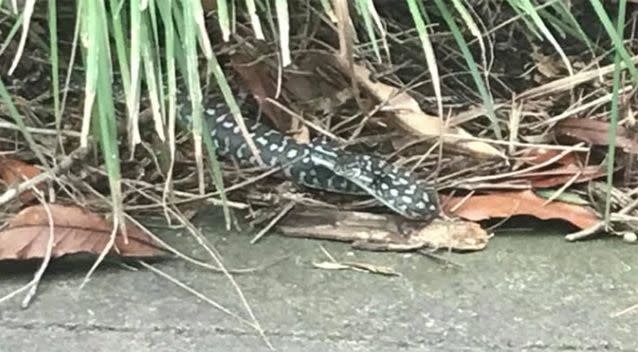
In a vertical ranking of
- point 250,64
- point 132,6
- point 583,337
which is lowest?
point 583,337

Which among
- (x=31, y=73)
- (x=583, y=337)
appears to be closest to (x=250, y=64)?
(x=31, y=73)

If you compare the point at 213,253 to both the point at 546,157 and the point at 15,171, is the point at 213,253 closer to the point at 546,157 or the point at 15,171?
the point at 15,171

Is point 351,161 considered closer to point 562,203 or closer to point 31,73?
point 562,203

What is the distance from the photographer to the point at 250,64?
6.57 feet

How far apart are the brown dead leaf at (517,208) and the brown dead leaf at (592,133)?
125 mm

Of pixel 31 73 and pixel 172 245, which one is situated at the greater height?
pixel 31 73

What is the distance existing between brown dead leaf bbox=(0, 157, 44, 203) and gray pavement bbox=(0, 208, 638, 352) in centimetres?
22

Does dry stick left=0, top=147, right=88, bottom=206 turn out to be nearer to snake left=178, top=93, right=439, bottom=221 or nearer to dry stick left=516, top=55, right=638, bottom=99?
snake left=178, top=93, right=439, bottom=221

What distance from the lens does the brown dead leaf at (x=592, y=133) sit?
1.86m

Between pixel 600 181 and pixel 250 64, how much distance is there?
1.85ft

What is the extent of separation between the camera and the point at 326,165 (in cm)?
184

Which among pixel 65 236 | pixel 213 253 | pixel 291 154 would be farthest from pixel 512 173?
pixel 65 236

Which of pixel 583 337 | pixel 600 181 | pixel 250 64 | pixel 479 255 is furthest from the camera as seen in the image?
pixel 250 64

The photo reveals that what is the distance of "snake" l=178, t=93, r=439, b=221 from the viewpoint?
1775 millimetres
